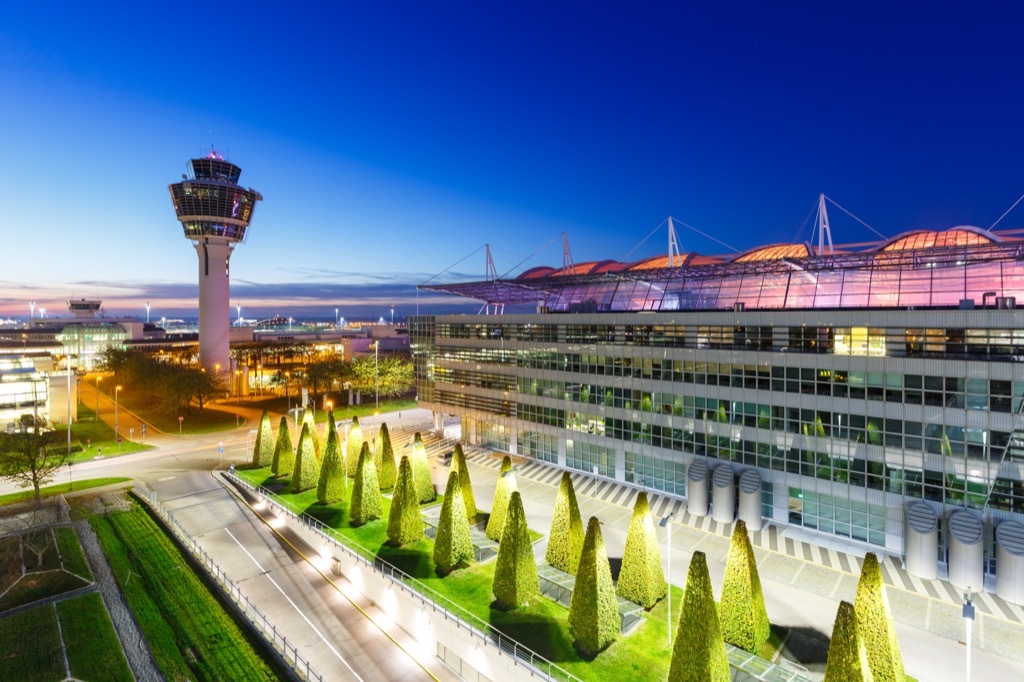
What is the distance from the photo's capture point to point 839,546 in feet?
118

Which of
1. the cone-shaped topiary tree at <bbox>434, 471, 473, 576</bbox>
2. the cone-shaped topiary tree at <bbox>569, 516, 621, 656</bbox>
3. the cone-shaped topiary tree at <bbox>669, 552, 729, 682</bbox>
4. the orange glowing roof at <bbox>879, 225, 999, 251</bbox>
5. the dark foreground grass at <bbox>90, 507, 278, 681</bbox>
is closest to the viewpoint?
the cone-shaped topiary tree at <bbox>669, 552, 729, 682</bbox>

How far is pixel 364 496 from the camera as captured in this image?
39.3 meters

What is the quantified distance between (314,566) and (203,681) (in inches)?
460

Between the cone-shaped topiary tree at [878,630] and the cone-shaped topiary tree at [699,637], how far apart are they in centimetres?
554

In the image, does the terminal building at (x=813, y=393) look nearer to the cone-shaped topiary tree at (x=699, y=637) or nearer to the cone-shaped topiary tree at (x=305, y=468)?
the cone-shaped topiary tree at (x=699, y=637)

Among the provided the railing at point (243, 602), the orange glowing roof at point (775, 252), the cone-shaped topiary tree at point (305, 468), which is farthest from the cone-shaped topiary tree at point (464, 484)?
the orange glowing roof at point (775, 252)

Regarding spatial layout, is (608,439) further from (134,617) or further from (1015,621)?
(134,617)

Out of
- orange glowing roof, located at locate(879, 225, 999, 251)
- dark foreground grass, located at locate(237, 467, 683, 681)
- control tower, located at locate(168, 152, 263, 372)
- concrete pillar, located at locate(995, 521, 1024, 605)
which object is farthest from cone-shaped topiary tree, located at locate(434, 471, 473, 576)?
control tower, located at locate(168, 152, 263, 372)

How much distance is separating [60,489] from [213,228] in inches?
3046

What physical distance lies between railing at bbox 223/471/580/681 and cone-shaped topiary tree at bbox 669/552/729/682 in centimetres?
543

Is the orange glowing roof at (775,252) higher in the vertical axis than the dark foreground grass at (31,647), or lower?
higher

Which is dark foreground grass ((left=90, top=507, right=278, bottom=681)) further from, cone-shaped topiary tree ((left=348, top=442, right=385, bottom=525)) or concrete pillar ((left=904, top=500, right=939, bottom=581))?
concrete pillar ((left=904, top=500, right=939, bottom=581))

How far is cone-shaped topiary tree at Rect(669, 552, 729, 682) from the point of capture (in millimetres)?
19656

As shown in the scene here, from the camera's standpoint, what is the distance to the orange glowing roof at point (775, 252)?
57.5 metres
